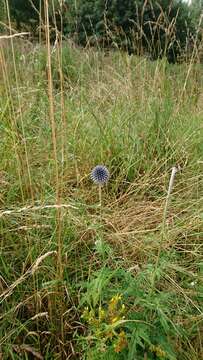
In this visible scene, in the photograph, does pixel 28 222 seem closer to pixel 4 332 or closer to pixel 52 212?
pixel 52 212

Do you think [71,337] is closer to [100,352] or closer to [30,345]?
[30,345]

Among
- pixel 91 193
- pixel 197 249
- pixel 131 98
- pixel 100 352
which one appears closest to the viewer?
pixel 100 352

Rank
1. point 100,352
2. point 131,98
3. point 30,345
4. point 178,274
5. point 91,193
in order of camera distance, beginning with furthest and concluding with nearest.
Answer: point 131,98
point 91,193
point 178,274
point 30,345
point 100,352

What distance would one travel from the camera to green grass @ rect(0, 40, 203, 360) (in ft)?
3.84

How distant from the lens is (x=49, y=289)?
4.40ft

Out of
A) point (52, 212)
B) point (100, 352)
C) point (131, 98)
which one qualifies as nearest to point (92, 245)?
point (52, 212)

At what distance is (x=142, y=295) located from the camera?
1164 millimetres

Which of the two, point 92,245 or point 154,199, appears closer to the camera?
point 92,245

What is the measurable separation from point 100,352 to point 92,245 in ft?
1.60

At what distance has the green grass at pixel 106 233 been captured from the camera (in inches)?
46.1

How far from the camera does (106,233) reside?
1.57m

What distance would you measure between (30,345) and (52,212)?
16.0 inches

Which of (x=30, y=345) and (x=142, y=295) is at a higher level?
(x=142, y=295)

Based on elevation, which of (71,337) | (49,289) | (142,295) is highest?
(142,295)
